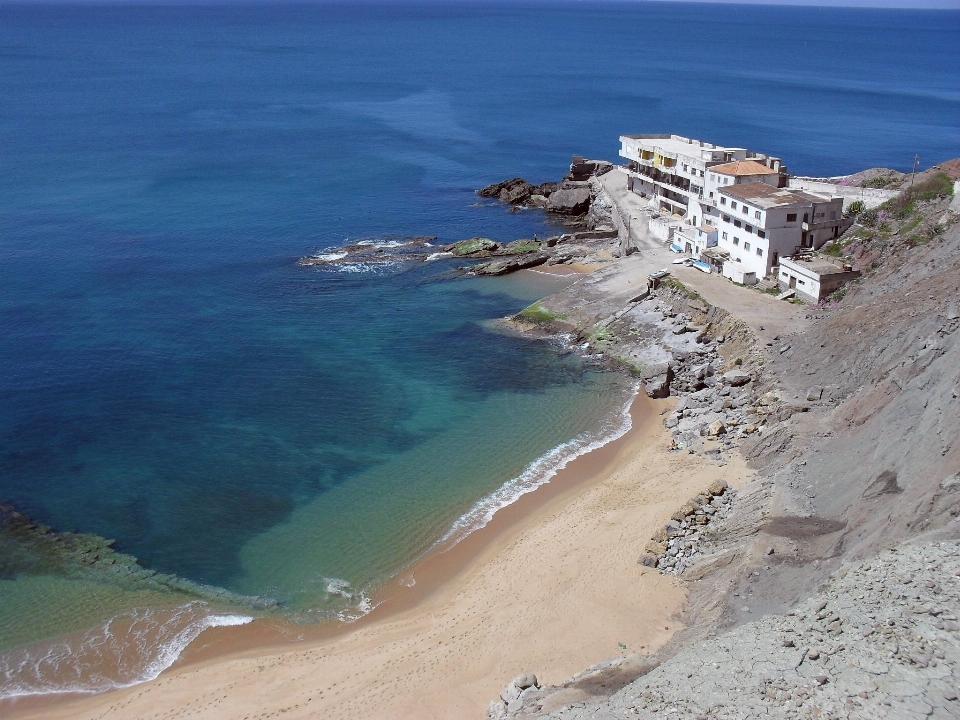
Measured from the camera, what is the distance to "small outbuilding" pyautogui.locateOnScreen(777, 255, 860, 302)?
52031 mm

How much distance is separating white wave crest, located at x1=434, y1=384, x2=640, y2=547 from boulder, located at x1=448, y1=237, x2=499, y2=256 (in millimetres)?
30196

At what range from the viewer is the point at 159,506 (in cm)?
4116

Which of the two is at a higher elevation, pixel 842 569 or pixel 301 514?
pixel 842 569

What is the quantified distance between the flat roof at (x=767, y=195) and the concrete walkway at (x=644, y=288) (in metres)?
5.62

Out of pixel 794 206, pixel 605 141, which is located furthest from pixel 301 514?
pixel 605 141

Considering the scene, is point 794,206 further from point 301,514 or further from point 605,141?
point 605,141

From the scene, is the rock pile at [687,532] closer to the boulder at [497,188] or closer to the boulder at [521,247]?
the boulder at [521,247]

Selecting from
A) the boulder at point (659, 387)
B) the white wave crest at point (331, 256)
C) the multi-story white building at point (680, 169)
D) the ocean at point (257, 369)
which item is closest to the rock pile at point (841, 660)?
the ocean at point (257, 369)

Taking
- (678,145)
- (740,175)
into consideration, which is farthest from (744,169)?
(678,145)

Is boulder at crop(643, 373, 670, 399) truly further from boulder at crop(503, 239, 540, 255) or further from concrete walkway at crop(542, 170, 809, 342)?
boulder at crop(503, 239, 540, 255)

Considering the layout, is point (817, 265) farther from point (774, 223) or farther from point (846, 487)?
point (846, 487)

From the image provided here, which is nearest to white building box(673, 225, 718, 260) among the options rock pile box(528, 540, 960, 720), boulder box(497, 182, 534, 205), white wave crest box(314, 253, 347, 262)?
white wave crest box(314, 253, 347, 262)

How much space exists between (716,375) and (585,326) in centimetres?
1161

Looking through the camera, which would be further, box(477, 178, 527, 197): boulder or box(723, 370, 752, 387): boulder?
box(477, 178, 527, 197): boulder
